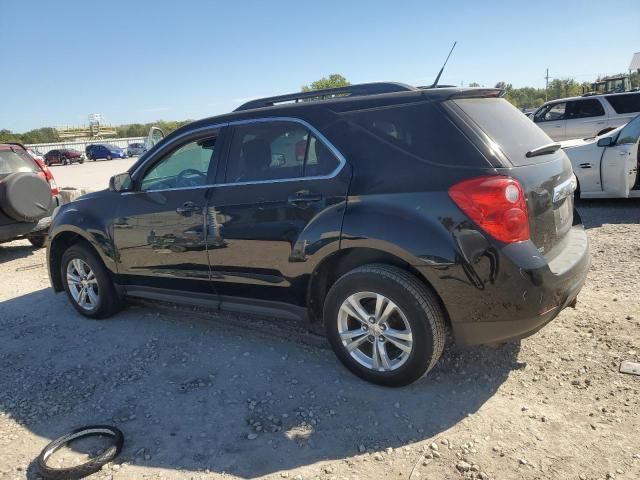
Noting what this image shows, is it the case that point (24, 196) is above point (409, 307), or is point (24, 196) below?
above

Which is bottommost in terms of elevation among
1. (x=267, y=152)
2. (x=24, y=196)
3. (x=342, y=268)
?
(x=342, y=268)

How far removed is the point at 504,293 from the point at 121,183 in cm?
330

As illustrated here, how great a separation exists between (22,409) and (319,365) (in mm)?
2004

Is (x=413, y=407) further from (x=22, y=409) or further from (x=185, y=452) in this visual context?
(x=22, y=409)

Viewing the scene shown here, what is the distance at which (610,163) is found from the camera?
24.2 ft

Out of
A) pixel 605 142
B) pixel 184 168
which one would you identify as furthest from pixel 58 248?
pixel 605 142

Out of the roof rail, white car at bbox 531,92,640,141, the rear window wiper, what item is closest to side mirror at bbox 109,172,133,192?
the roof rail

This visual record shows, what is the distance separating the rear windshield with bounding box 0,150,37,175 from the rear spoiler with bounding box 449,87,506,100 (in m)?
7.00

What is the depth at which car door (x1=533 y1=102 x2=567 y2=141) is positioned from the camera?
14.4 meters

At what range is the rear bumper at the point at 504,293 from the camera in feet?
9.00

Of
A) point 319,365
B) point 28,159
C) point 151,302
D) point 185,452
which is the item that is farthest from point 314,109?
point 28,159

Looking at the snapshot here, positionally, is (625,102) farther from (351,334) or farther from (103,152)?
(103,152)

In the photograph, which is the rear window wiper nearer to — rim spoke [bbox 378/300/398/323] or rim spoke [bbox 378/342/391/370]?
rim spoke [bbox 378/300/398/323]

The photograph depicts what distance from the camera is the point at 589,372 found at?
322cm
